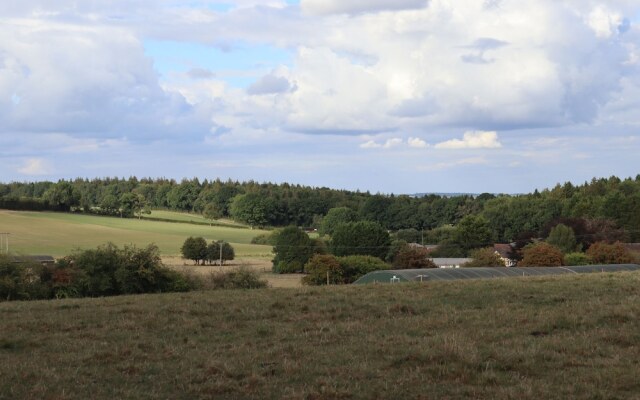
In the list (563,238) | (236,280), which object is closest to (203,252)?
(563,238)

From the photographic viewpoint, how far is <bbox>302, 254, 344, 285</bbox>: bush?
72.1 m

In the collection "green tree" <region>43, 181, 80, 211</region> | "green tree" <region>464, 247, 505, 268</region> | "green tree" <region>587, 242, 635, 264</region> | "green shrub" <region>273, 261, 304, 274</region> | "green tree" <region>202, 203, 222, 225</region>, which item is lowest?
"green shrub" <region>273, 261, 304, 274</region>

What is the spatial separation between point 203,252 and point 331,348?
316 feet

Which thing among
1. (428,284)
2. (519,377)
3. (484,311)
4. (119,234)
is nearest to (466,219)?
(119,234)

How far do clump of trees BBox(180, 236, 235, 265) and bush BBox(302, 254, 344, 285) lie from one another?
109ft

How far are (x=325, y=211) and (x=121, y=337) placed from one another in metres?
178

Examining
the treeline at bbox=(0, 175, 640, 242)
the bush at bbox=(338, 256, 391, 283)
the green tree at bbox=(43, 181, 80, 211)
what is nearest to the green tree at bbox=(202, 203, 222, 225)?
the treeline at bbox=(0, 175, 640, 242)

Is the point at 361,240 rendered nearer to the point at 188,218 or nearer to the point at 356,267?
the point at 356,267

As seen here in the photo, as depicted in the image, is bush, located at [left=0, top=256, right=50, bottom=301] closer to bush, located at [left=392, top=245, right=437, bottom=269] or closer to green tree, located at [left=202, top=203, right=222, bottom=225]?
bush, located at [left=392, top=245, right=437, bottom=269]

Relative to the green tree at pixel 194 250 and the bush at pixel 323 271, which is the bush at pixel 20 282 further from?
the green tree at pixel 194 250

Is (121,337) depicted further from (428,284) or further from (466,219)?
(466,219)

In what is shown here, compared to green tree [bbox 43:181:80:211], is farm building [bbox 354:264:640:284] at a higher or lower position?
lower

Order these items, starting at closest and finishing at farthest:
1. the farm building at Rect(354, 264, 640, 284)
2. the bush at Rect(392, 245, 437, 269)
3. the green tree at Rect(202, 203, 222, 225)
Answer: the farm building at Rect(354, 264, 640, 284), the bush at Rect(392, 245, 437, 269), the green tree at Rect(202, 203, 222, 225)

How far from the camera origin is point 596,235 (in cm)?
11244
